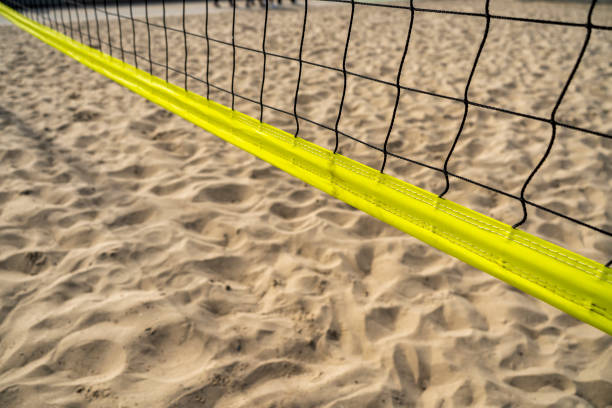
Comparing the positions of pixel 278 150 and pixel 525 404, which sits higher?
pixel 278 150

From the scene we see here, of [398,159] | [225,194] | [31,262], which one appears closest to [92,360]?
[31,262]

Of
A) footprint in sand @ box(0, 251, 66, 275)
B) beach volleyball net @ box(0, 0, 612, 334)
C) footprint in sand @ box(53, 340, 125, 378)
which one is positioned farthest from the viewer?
footprint in sand @ box(0, 251, 66, 275)

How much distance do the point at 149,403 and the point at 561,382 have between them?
4.34 feet

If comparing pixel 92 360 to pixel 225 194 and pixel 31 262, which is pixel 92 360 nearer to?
pixel 31 262

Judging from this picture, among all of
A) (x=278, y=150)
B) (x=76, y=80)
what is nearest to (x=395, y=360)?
(x=278, y=150)

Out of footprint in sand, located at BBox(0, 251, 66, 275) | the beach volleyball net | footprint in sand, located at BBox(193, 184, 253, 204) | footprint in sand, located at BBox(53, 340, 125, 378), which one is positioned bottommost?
footprint in sand, located at BBox(0, 251, 66, 275)

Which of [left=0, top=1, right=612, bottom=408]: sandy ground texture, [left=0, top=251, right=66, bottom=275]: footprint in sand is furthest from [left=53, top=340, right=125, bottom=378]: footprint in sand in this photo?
[left=0, top=251, right=66, bottom=275]: footprint in sand

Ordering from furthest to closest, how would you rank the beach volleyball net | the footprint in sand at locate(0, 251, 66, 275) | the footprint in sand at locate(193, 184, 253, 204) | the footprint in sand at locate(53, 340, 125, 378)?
the footprint in sand at locate(193, 184, 253, 204) < the footprint in sand at locate(0, 251, 66, 275) < the footprint in sand at locate(53, 340, 125, 378) < the beach volleyball net

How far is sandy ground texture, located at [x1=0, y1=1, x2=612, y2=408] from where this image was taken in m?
1.30

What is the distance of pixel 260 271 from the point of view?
1.73 m

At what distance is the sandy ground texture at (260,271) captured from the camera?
130cm

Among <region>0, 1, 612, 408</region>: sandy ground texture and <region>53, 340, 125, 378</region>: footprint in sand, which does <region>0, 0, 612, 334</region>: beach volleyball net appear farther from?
<region>53, 340, 125, 378</region>: footprint in sand

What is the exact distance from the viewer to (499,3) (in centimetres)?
1075

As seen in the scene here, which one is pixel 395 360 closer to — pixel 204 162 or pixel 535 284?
pixel 535 284
